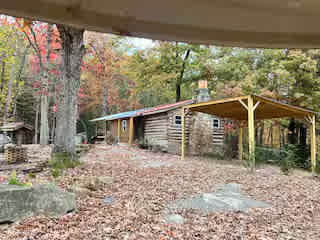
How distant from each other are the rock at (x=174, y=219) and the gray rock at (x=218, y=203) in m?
0.29

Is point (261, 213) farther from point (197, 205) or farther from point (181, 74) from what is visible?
point (181, 74)

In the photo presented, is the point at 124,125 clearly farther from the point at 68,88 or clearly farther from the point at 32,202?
the point at 32,202

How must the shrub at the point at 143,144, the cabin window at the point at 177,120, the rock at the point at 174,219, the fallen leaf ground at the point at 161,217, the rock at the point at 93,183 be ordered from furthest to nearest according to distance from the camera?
1. the shrub at the point at 143,144
2. the cabin window at the point at 177,120
3. the rock at the point at 93,183
4. the rock at the point at 174,219
5. the fallen leaf ground at the point at 161,217

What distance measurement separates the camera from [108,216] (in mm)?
3766

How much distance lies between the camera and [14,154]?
7.12m

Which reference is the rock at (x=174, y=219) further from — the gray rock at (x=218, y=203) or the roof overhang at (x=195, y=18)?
the roof overhang at (x=195, y=18)

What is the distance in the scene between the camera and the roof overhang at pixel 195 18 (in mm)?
666

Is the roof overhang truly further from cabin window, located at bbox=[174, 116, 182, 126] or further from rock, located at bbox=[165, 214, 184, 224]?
cabin window, located at bbox=[174, 116, 182, 126]

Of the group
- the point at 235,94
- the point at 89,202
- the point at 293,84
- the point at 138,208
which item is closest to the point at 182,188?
the point at 138,208

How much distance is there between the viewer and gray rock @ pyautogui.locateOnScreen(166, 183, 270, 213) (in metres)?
4.41

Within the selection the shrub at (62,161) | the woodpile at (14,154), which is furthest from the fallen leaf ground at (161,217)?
the woodpile at (14,154)

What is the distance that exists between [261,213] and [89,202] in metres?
3.23

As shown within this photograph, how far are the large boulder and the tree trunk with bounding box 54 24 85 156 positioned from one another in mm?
3658

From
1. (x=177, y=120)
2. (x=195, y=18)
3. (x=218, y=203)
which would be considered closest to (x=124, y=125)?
(x=177, y=120)
